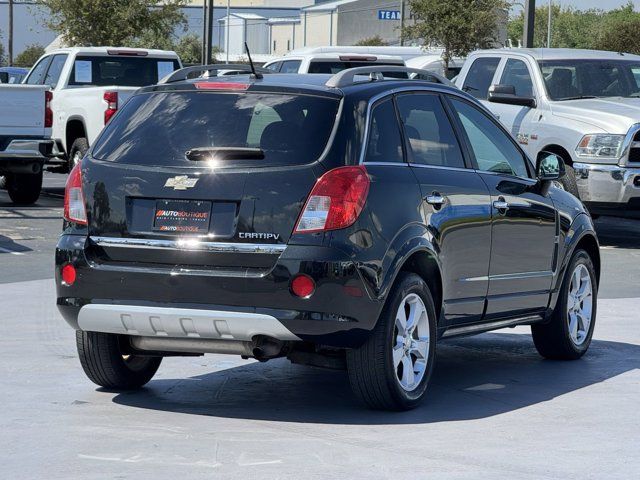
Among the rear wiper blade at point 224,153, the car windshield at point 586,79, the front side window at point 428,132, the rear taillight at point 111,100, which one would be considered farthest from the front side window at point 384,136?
the rear taillight at point 111,100

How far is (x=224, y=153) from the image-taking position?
7156mm

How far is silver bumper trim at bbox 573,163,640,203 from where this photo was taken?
51.9 feet

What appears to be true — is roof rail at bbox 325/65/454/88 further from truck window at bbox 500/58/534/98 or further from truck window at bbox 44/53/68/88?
truck window at bbox 44/53/68/88

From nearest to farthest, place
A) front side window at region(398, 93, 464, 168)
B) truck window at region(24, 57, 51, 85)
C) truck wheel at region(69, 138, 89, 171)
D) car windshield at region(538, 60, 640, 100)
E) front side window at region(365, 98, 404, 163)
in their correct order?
front side window at region(365, 98, 404, 163), front side window at region(398, 93, 464, 168), car windshield at region(538, 60, 640, 100), truck wheel at region(69, 138, 89, 171), truck window at region(24, 57, 51, 85)

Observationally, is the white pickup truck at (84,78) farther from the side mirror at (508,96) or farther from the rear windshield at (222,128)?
the rear windshield at (222,128)

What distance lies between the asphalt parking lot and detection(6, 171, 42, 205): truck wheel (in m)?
10.3

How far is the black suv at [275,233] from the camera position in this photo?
694 centimetres

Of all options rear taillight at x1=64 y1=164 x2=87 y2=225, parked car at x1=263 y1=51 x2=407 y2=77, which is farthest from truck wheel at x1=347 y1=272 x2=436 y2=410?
parked car at x1=263 y1=51 x2=407 y2=77

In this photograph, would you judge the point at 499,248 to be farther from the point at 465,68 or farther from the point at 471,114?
the point at 465,68

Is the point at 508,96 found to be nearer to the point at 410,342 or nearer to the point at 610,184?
the point at 610,184

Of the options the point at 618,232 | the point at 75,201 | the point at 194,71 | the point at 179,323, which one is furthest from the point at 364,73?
the point at 618,232

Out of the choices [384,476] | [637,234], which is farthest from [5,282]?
[637,234]

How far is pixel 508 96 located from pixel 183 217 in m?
10.3

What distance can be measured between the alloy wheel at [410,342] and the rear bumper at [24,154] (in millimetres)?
12169
